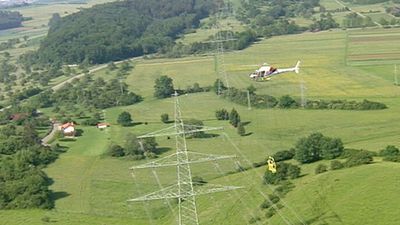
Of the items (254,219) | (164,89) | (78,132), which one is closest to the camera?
(254,219)

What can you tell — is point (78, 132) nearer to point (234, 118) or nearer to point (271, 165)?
point (234, 118)

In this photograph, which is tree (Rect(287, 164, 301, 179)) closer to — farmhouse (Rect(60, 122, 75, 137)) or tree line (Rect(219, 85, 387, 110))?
tree line (Rect(219, 85, 387, 110))

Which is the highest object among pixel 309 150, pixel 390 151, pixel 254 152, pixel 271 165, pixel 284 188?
pixel 271 165

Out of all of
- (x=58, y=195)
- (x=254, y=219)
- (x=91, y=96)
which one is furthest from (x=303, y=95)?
(x=254, y=219)

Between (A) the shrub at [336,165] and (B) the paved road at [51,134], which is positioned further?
(B) the paved road at [51,134]

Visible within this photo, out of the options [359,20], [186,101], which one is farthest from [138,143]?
[359,20]

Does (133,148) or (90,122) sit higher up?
(133,148)

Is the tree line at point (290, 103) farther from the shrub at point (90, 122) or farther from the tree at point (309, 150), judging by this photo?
the tree at point (309, 150)

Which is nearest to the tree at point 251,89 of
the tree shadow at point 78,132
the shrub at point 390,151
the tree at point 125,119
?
the tree at point 125,119
